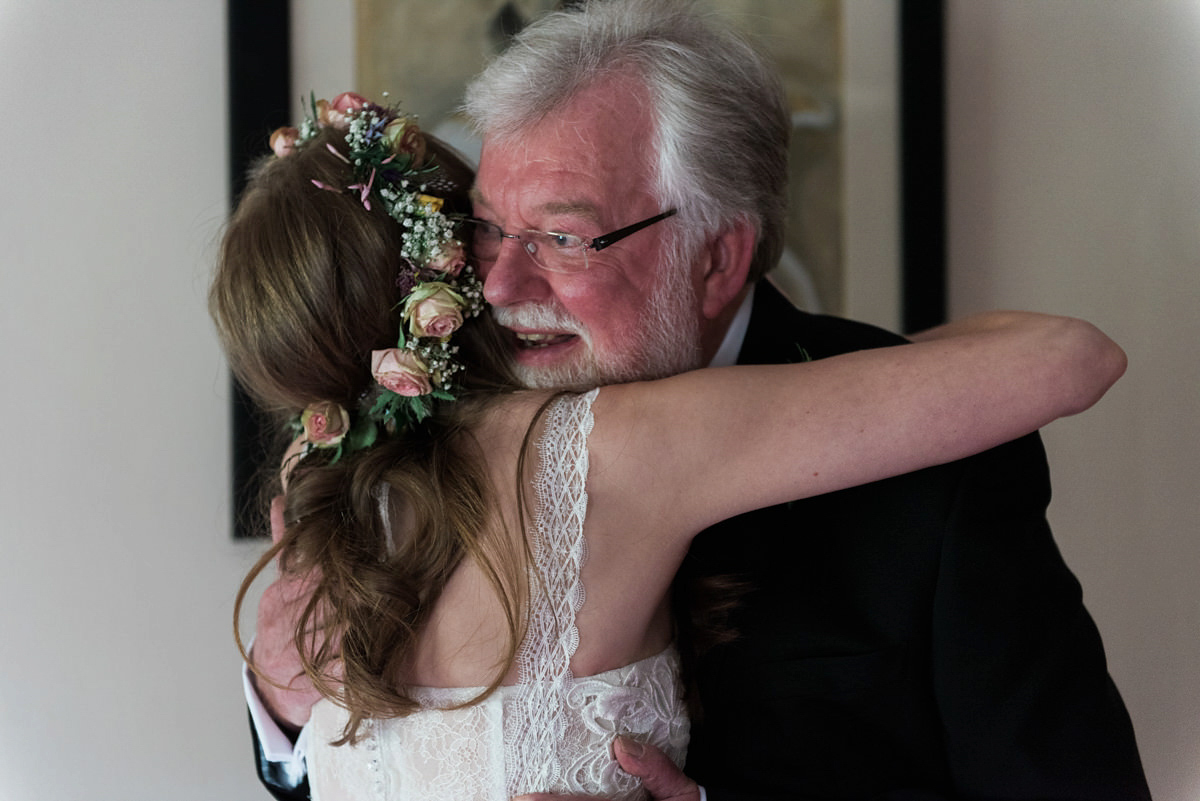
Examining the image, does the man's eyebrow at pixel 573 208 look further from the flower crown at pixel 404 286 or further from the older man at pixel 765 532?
the flower crown at pixel 404 286

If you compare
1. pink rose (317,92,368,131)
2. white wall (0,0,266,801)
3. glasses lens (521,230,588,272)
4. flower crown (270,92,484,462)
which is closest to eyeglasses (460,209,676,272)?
glasses lens (521,230,588,272)

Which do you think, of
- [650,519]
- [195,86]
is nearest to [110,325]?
[195,86]

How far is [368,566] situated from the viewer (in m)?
1.20

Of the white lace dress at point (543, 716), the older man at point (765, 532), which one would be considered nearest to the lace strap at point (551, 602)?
the white lace dress at point (543, 716)

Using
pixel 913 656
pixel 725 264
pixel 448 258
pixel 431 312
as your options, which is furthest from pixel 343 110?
pixel 913 656

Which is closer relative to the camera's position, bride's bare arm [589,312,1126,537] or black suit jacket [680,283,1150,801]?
bride's bare arm [589,312,1126,537]

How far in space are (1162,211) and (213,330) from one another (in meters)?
2.26

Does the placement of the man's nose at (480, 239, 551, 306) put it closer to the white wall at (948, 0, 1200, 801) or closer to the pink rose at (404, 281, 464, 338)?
the pink rose at (404, 281, 464, 338)

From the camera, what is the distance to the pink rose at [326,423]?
1.36 m

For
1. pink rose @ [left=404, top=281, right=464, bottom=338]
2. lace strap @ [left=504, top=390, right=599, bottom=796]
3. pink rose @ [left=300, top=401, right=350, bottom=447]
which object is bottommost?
lace strap @ [left=504, top=390, right=599, bottom=796]

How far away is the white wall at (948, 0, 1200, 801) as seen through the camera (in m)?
1.98

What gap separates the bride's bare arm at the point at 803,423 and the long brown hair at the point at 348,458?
209 millimetres

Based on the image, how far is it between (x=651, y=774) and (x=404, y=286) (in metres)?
0.84

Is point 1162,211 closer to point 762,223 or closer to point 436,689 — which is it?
point 762,223
